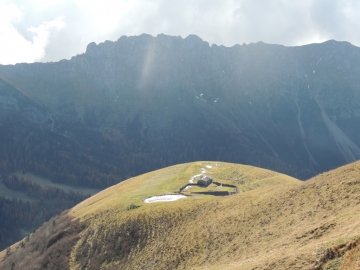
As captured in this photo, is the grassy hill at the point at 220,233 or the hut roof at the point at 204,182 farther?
the hut roof at the point at 204,182

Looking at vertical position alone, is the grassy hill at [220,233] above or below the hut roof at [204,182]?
below

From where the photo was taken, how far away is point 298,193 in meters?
45.8

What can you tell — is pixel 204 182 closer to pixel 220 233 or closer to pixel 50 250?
pixel 50 250

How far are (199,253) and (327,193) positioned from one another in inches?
678

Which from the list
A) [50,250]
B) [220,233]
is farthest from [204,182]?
[220,233]

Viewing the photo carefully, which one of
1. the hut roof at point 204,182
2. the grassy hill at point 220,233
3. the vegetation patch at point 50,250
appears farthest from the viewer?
the hut roof at point 204,182

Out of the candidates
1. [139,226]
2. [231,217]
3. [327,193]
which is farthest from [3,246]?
[327,193]

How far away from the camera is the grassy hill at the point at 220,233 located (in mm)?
26516

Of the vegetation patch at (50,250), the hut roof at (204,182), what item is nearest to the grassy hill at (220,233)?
the vegetation patch at (50,250)

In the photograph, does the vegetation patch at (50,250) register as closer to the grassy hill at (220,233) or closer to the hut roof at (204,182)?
the grassy hill at (220,233)

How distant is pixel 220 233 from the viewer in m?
44.7

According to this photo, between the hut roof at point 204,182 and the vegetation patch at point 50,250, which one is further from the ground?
the hut roof at point 204,182

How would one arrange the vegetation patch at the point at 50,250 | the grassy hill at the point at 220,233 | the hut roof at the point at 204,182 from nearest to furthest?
the grassy hill at the point at 220,233
the vegetation patch at the point at 50,250
the hut roof at the point at 204,182

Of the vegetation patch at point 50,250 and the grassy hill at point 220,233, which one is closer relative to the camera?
the grassy hill at point 220,233
